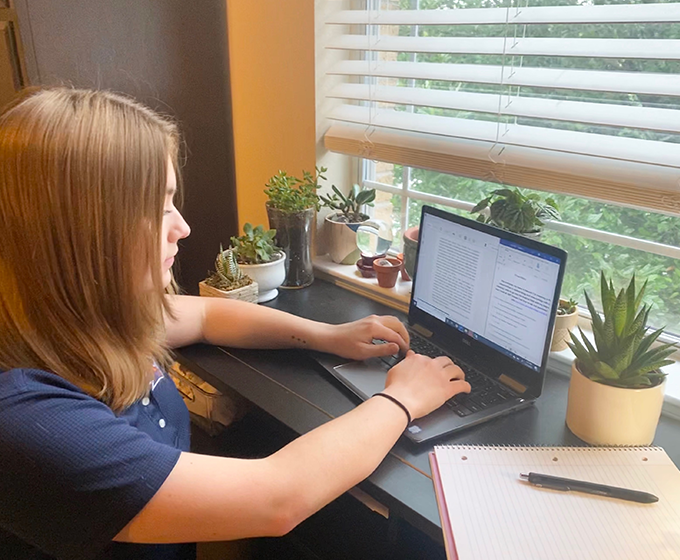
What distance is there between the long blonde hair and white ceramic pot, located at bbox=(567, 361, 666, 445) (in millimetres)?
669

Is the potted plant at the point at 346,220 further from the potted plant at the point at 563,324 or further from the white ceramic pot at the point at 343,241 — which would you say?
the potted plant at the point at 563,324

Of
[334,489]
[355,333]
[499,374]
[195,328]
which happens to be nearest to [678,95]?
[499,374]

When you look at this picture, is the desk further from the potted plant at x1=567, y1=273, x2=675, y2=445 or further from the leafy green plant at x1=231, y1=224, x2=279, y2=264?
the leafy green plant at x1=231, y1=224, x2=279, y2=264

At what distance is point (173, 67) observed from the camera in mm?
1723

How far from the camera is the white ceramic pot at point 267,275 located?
145cm

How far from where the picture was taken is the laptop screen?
970 millimetres

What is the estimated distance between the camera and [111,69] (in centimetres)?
160

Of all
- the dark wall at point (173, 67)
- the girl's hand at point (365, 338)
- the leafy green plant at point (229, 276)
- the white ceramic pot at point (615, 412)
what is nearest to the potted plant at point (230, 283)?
the leafy green plant at point (229, 276)

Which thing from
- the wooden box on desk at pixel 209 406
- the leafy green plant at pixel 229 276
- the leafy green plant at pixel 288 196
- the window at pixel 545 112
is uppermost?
the window at pixel 545 112

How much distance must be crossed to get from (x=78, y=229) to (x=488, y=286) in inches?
26.8

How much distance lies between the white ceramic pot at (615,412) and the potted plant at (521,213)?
13.7 inches

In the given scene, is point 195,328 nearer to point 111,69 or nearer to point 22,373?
point 22,373

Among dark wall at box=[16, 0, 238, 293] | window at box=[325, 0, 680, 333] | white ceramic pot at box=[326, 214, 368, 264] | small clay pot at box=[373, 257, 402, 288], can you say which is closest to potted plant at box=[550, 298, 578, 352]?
window at box=[325, 0, 680, 333]

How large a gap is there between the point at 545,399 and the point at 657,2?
75 centimetres
